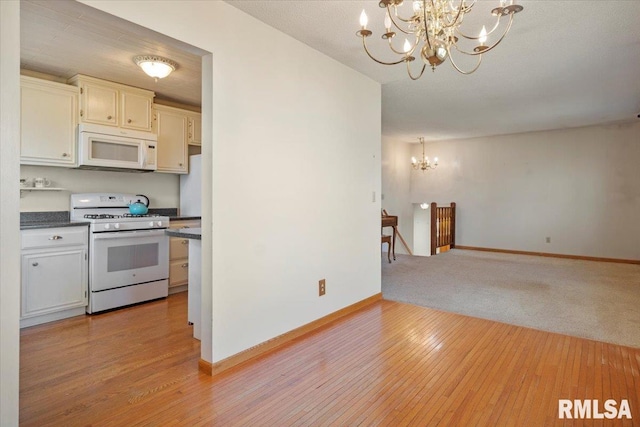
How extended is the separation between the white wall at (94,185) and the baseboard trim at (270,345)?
8.42 feet

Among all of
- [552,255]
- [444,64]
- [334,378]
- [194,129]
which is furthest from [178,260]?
[552,255]

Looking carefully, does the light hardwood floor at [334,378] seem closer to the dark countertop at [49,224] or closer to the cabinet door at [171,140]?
the dark countertop at [49,224]

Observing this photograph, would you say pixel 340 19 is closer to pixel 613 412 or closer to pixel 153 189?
pixel 613 412

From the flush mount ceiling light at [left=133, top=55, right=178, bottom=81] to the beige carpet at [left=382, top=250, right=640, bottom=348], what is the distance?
3191 mm

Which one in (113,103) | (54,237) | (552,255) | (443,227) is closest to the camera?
(54,237)

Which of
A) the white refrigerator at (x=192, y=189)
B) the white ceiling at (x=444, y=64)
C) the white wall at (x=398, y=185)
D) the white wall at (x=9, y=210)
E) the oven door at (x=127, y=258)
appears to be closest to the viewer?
the white wall at (x=9, y=210)

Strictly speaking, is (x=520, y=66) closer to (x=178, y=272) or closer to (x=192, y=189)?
(x=192, y=189)

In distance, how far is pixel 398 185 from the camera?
7863 mm

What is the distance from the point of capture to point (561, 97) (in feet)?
14.2

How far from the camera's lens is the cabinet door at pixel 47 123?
3.10 meters

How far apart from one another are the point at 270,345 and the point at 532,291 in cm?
328

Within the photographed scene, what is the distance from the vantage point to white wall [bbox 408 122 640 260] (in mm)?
5910

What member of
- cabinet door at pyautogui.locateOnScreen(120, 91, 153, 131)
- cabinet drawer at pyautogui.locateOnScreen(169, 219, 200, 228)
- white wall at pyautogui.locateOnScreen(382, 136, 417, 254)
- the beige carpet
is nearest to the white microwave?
cabinet door at pyautogui.locateOnScreen(120, 91, 153, 131)

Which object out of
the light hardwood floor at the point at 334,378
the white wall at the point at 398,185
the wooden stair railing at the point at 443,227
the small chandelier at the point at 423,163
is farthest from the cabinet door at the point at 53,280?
the small chandelier at the point at 423,163
